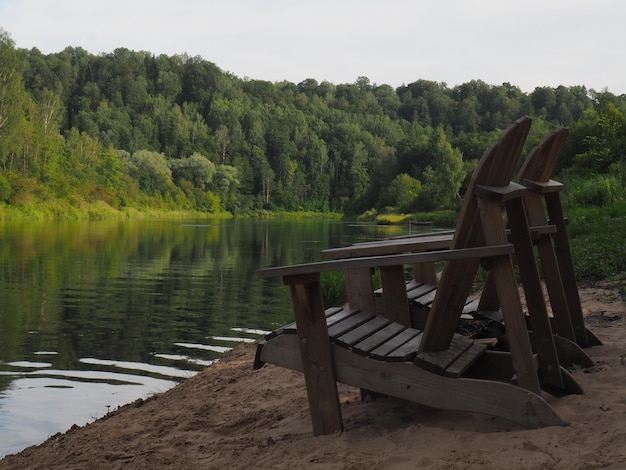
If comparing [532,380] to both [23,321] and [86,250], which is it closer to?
[23,321]

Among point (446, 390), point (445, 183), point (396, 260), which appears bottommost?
point (446, 390)

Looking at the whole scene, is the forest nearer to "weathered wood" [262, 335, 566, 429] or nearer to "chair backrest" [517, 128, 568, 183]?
"chair backrest" [517, 128, 568, 183]

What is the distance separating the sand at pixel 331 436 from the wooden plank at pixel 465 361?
281 mm

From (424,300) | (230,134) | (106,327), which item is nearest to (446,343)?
(424,300)

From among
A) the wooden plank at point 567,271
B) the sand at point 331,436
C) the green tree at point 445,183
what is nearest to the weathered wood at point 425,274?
the wooden plank at point 567,271

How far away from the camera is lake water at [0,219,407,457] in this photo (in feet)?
23.6

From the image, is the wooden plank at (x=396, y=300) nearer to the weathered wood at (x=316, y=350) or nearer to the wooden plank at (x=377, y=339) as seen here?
the wooden plank at (x=377, y=339)

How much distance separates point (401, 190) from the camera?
88.0 m

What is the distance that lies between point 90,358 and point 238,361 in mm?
2328

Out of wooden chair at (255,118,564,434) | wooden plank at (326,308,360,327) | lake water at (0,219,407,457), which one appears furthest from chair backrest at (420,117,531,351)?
lake water at (0,219,407,457)

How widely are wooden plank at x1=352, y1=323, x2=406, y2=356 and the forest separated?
4137 centimetres

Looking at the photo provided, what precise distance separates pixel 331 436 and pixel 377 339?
584mm

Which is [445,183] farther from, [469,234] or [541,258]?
[469,234]

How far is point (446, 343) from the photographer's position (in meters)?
3.85
